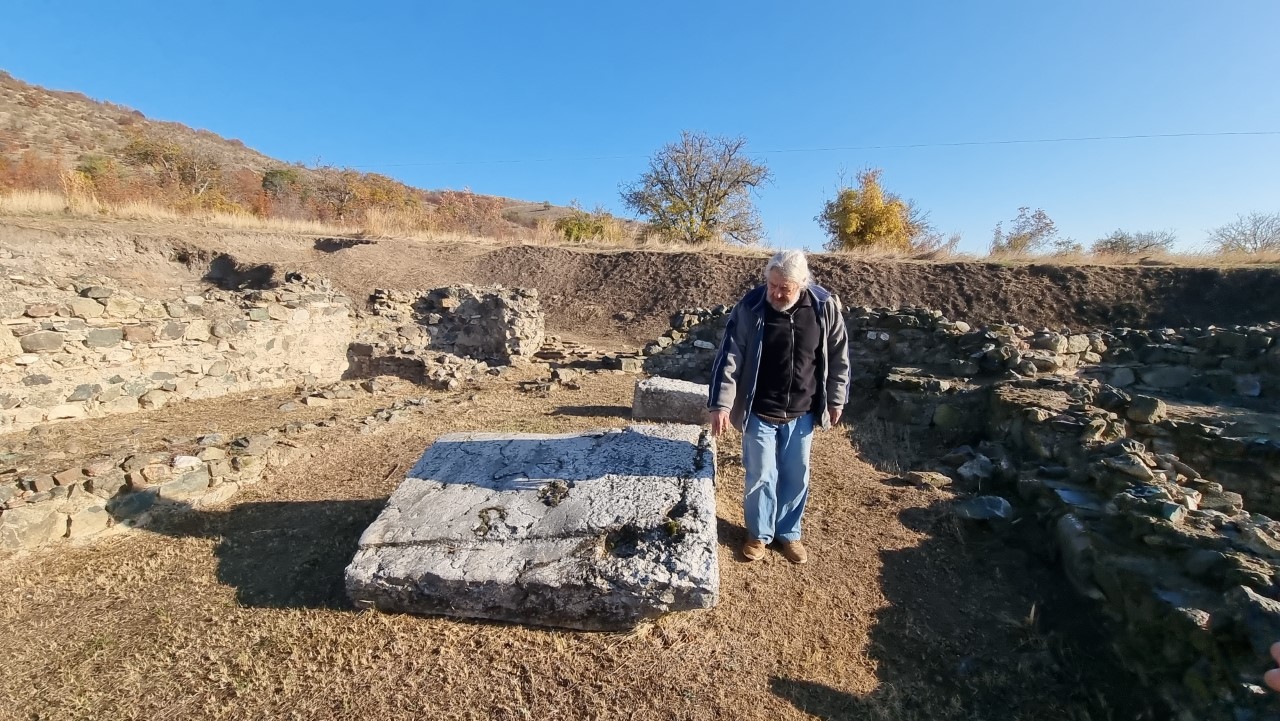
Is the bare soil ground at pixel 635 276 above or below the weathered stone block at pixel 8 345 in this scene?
above

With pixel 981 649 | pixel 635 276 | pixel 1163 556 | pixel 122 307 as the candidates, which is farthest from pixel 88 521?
pixel 635 276

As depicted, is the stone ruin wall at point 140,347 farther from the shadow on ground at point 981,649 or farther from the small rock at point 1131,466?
the small rock at point 1131,466

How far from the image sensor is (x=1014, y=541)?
3652 millimetres

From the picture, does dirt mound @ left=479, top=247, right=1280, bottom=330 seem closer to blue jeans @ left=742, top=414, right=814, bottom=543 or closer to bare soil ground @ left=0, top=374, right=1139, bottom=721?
bare soil ground @ left=0, top=374, right=1139, bottom=721

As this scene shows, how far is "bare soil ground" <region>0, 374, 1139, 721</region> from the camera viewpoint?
238cm

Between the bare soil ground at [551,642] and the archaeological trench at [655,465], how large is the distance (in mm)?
193

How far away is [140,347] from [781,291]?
7577 mm

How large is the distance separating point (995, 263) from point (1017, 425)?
44.4 feet

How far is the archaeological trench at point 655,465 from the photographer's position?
2.64 metres

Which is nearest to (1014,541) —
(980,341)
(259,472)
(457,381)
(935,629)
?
(935,629)

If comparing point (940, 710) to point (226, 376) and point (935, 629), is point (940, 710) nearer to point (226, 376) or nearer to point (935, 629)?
point (935, 629)

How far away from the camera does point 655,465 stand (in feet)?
11.5

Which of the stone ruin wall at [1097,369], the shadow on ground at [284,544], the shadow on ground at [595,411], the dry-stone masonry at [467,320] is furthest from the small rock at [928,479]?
the dry-stone masonry at [467,320]

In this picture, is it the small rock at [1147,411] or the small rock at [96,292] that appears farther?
the small rock at [96,292]
